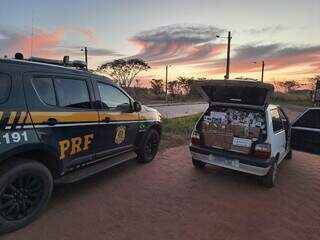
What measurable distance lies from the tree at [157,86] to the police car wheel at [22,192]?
5618cm

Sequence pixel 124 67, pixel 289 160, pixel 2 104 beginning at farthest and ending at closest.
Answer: pixel 124 67
pixel 289 160
pixel 2 104

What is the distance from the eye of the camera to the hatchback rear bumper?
592 centimetres

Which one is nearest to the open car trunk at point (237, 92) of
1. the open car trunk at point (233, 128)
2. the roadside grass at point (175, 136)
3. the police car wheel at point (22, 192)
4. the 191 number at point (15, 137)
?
the open car trunk at point (233, 128)

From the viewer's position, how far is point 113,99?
6090 millimetres

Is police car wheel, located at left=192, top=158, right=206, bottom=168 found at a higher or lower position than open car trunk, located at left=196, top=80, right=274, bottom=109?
lower

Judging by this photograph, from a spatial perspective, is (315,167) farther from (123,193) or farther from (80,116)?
(80,116)

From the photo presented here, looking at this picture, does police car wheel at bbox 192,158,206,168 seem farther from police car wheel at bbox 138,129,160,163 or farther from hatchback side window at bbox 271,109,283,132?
hatchback side window at bbox 271,109,283,132

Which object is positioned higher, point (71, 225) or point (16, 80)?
point (16, 80)

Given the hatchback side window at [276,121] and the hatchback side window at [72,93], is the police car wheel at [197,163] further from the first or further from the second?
the hatchback side window at [72,93]

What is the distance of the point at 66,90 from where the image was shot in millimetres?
4996

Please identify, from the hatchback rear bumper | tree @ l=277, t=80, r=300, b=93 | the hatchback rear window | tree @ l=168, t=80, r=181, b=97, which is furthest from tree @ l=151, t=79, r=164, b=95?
the hatchback rear window

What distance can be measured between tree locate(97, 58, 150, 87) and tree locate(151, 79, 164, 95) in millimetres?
5176

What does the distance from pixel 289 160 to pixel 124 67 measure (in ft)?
160

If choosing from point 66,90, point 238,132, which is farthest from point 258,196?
point 66,90
